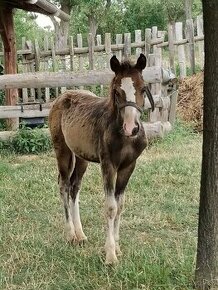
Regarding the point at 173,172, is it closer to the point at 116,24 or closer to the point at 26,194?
the point at 26,194

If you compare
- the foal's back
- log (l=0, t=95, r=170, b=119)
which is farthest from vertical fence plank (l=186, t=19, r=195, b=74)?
the foal's back

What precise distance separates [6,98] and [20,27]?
2430cm

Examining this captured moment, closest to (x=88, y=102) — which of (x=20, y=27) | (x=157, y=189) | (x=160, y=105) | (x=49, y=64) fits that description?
(x=157, y=189)

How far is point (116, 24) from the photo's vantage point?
124 ft

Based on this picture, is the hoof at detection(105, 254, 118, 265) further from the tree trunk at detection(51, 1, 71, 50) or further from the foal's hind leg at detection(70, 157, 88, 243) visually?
the tree trunk at detection(51, 1, 71, 50)

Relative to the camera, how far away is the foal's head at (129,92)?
15.1 ft

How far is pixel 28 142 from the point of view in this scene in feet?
34.6

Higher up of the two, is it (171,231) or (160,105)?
(160,105)

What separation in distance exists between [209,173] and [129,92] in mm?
1076

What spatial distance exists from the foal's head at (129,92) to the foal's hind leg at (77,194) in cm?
146

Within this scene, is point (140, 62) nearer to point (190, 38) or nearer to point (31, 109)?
point (31, 109)

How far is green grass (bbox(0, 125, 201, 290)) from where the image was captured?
4363 mm

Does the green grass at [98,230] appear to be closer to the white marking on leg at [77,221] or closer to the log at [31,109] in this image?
the white marking on leg at [77,221]

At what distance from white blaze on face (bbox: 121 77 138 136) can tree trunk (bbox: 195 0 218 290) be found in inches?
29.1
